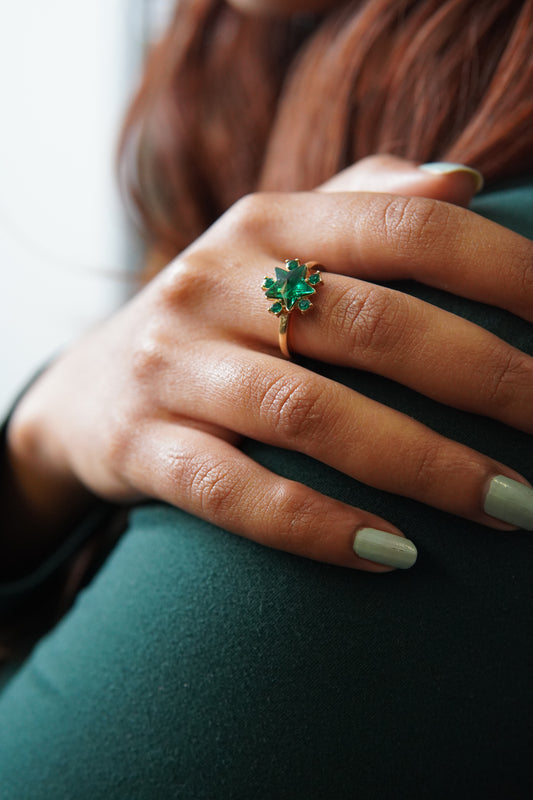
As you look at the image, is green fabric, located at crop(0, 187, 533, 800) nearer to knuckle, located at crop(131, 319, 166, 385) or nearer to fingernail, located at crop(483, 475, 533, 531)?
fingernail, located at crop(483, 475, 533, 531)

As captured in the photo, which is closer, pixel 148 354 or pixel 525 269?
pixel 525 269

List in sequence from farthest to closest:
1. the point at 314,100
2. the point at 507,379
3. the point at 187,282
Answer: the point at 314,100 < the point at 187,282 < the point at 507,379

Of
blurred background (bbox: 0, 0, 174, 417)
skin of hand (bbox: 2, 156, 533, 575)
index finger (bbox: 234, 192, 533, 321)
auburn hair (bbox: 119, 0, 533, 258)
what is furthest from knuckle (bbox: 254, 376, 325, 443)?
blurred background (bbox: 0, 0, 174, 417)

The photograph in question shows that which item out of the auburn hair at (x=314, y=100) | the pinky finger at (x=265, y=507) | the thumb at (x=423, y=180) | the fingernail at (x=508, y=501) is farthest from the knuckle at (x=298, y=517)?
the auburn hair at (x=314, y=100)

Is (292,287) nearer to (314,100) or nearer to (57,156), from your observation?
(314,100)

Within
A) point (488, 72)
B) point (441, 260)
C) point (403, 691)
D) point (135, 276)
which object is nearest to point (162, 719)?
point (403, 691)

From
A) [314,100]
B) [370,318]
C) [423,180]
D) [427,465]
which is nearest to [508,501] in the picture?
[427,465]

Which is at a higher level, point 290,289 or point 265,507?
point 290,289
